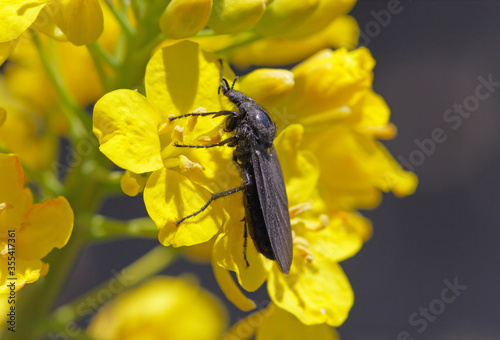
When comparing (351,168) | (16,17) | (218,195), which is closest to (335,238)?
(351,168)

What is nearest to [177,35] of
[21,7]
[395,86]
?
[21,7]

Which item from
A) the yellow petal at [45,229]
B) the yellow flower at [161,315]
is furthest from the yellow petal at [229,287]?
the yellow flower at [161,315]

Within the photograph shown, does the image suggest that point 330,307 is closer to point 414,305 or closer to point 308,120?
point 308,120

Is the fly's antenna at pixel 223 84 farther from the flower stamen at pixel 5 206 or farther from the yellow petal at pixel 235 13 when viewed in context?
the flower stamen at pixel 5 206

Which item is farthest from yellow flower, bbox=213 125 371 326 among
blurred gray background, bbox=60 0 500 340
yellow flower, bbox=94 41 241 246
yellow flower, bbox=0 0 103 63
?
blurred gray background, bbox=60 0 500 340

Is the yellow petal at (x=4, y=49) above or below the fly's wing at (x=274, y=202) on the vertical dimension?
above

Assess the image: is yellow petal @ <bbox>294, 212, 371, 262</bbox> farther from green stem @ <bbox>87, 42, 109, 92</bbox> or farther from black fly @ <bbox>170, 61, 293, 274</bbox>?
green stem @ <bbox>87, 42, 109, 92</bbox>

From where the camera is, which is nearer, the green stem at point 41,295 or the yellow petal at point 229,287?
the yellow petal at point 229,287

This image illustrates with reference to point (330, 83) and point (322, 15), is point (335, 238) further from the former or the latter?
point (322, 15)
